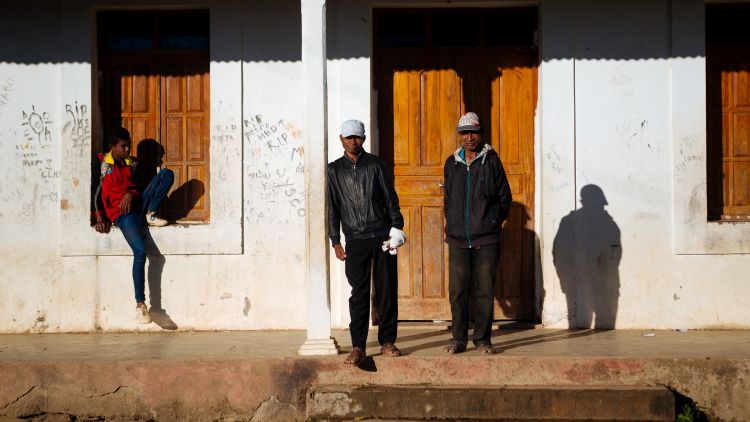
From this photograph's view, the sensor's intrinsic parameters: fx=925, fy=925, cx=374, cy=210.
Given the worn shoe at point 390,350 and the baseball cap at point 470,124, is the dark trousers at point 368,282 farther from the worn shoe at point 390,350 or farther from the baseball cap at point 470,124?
the baseball cap at point 470,124

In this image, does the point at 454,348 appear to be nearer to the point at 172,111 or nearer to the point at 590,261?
the point at 590,261

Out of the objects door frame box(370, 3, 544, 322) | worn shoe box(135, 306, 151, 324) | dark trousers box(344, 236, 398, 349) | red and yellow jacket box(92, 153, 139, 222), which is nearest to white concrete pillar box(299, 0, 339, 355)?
dark trousers box(344, 236, 398, 349)

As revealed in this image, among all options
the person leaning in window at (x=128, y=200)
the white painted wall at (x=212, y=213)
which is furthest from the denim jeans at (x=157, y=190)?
the white painted wall at (x=212, y=213)

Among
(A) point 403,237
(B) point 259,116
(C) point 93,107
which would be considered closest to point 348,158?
(A) point 403,237

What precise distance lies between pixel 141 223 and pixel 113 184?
458 mm

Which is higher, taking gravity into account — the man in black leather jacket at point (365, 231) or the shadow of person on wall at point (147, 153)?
the shadow of person on wall at point (147, 153)

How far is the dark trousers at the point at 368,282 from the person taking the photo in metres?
7.18

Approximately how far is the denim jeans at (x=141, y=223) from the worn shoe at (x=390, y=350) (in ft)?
9.23

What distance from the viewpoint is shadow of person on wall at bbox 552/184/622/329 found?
892 cm

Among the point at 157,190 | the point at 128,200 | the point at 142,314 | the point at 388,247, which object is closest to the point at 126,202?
the point at 128,200

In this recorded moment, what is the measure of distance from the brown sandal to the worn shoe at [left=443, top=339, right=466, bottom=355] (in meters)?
0.75

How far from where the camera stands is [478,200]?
24.7 feet

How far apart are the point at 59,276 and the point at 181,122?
1935mm

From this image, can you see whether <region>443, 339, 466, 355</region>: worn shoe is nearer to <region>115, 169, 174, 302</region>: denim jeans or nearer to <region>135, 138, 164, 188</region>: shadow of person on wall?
<region>115, 169, 174, 302</region>: denim jeans
